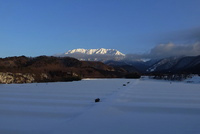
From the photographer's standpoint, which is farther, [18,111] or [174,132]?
[18,111]

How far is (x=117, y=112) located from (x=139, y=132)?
156 centimetres

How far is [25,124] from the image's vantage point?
146 inches

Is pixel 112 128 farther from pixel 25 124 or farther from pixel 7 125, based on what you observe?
pixel 7 125

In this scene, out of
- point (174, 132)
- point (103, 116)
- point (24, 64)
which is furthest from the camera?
point (24, 64)

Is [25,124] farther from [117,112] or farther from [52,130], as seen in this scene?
[117,112]

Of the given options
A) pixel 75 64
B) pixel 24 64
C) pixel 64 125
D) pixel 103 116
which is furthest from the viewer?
pixel 75 64

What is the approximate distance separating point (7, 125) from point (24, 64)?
61.6 meters

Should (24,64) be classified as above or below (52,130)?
above

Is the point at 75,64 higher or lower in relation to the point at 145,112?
higher

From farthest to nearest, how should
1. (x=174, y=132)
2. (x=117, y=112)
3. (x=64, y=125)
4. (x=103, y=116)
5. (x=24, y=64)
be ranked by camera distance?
(x=24, y=64)
(x=117, y=112)
(x=103, y=116)
(x=64, y=125)
(x=174, y=132)

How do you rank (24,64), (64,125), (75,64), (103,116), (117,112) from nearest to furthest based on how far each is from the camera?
(64,125) < (103,116) < (117,112) < (24,64) < (75,64)

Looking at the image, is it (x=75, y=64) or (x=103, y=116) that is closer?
(x=103, y=116)

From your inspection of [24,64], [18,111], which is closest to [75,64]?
[24,64]

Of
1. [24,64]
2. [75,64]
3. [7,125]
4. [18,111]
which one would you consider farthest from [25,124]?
[75,64]
